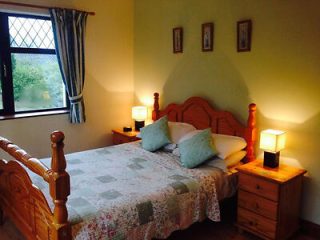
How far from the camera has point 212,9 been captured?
3.19 m

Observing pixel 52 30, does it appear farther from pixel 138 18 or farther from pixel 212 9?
pixel 212 9

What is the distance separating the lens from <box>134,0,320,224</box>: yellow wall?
A: 2.52m

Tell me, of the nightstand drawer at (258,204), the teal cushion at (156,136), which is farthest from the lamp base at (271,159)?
the teal cushion at (156,136)

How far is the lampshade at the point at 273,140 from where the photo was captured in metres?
2.53

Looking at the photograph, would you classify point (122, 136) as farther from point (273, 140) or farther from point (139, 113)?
point (273, 140)

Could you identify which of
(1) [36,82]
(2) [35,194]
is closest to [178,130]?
(2) [35,194]

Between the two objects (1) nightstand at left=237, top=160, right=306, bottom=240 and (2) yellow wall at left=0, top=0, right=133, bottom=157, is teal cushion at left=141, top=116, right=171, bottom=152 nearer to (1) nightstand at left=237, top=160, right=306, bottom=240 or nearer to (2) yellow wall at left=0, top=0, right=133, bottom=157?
(1) nightstand at left=237, top=160, right=306, bottom=240

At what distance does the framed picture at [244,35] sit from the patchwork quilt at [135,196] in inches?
48.6

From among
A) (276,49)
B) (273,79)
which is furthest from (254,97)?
(276,49)

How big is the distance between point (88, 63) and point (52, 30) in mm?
600

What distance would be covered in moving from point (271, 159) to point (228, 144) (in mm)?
401

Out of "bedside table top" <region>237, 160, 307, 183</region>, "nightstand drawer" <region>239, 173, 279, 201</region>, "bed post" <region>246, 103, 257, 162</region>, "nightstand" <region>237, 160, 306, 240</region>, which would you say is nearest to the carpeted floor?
"nightstand" <region>237, 160, 306, 240</region>

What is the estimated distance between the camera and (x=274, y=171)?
8.29 feet

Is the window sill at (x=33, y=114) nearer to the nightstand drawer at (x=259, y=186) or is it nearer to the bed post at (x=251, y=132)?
the bed post at (x=251, y=132)
